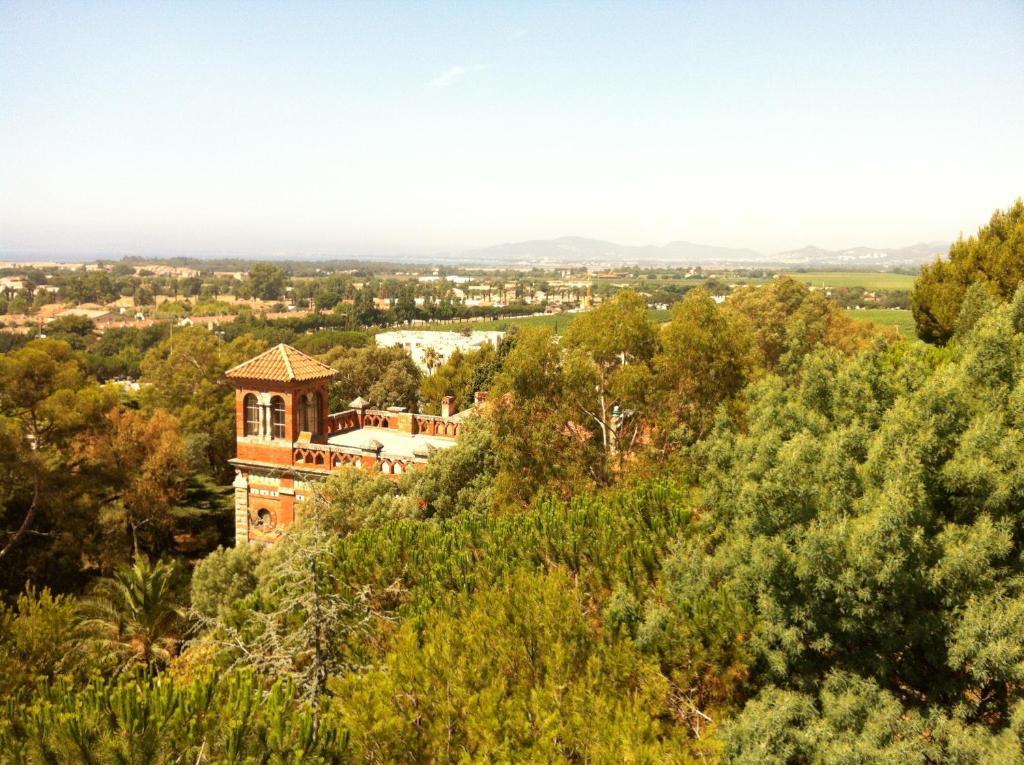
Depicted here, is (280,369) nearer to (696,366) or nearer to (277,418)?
(277,418)

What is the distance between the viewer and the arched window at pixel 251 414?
21672 millimetres

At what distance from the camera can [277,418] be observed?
848 inches

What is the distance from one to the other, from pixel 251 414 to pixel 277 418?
92cm

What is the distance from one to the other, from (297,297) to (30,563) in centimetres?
17309

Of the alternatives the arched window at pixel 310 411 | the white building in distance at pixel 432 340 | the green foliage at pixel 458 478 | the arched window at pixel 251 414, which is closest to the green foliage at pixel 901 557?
the green foliage at pixel 458 478

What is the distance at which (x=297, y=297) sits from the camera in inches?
7451

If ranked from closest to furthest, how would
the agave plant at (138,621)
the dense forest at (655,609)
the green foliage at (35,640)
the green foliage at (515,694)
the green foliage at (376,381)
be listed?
the green foliage at (515,694), the dense forest at (655,609), the green foliage at (35,640), the agave plant at (138,621), the green foliage at (376,381)

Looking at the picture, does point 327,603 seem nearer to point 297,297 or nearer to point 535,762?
point 535,762

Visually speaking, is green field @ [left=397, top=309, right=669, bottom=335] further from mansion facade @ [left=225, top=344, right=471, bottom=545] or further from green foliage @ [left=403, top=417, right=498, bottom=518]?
green foliage @ [left=403, top=417, right=498, bottom=518]

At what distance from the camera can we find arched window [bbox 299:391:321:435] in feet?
71.7

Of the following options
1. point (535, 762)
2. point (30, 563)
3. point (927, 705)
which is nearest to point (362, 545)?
point (535, 762)

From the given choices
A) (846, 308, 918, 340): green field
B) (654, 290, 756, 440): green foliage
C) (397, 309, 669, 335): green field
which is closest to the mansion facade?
(654, 290, 756, 440): green foliage

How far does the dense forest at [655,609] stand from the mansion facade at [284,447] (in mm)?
3882

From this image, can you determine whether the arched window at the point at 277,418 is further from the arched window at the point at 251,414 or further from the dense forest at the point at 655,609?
the dense forest at the point at 655,609
